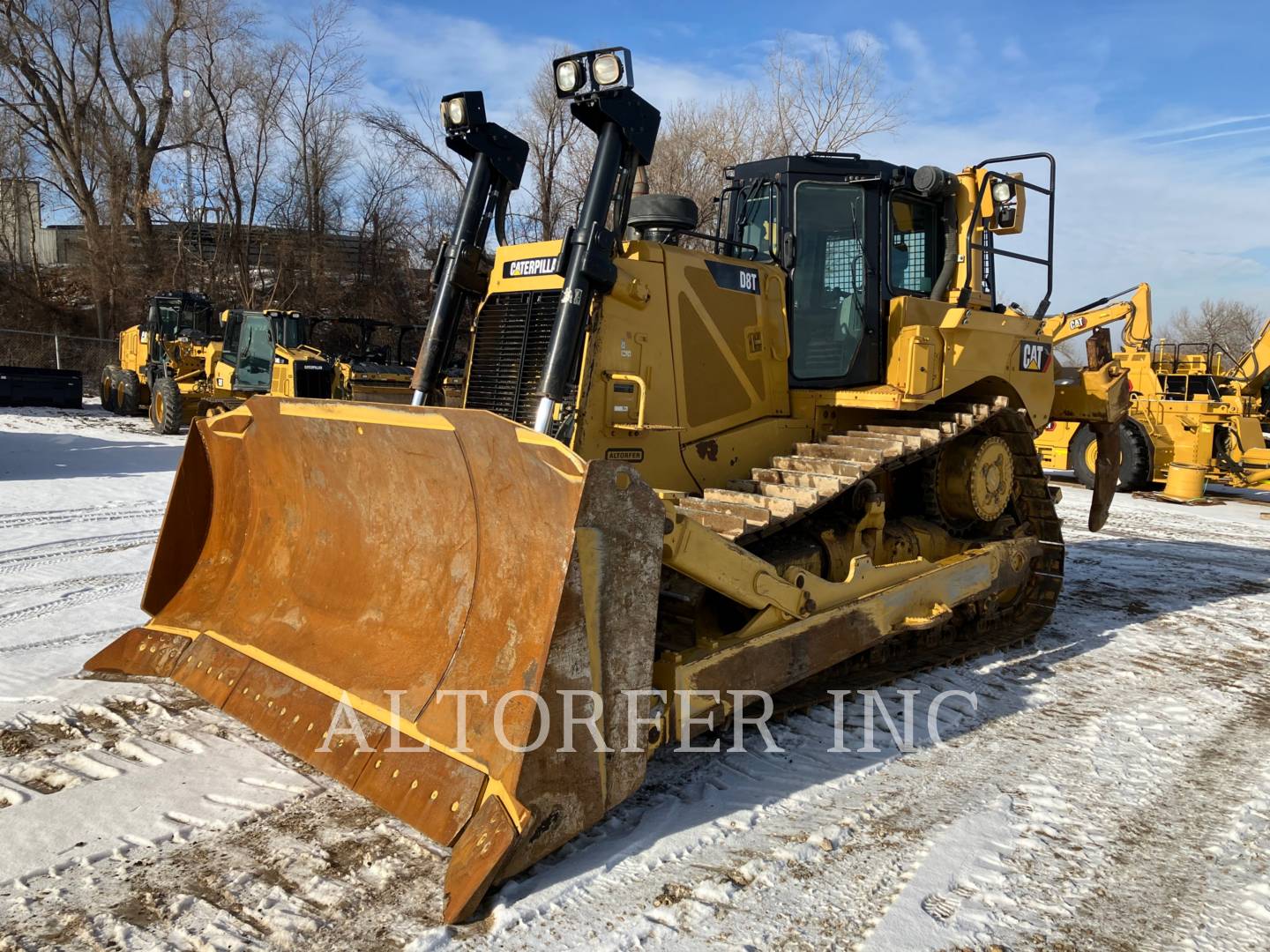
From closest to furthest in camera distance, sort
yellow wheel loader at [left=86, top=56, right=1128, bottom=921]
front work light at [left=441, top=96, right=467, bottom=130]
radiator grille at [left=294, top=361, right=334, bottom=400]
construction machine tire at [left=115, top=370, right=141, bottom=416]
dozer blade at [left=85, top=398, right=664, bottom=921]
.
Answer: dozer blade at [left=85, top=398, right=664, bottom=921], yellow wheel loader at [left=86, top=56, right=1128, bottom=921], front work light at [left=441, top=96, right=467, bottom=130], radiator grille at [left=294, top=361, right=334, bottom=400], construction machine tire at [left=115, top=370, right=141, bottom=416]

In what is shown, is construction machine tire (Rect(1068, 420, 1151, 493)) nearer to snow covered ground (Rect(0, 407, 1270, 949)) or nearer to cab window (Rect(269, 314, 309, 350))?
snow covered ground (Rect(0, 407, 1270, 949))

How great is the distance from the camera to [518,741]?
9.85ft

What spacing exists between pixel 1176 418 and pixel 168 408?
1800 cm

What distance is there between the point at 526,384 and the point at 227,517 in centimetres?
177

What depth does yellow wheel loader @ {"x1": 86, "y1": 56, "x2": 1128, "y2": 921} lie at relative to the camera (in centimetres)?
321

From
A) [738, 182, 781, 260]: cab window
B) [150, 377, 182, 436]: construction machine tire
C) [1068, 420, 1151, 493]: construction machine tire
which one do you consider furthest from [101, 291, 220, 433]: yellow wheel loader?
[1068, 420, 1151, 493]: construction machine tire

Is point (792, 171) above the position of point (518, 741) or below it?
above

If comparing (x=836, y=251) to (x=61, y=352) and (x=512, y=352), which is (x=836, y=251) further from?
(x=61, y=352)

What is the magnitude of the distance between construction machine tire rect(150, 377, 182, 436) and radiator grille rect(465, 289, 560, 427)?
46.1 ft

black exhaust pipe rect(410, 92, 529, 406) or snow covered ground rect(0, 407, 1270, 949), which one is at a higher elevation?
black exhaust pipe rect(410, 92, 529, 406)

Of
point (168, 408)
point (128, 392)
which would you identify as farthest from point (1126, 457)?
point (128, 392)

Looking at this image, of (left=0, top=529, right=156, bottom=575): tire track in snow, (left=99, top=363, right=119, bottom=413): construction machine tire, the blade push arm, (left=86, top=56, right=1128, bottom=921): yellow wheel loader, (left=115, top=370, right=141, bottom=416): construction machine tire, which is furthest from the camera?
(left=99, top=363, right=119, bottom=413): construction machine tire

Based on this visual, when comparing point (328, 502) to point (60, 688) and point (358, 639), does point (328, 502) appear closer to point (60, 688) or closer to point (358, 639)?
point (358, 639)

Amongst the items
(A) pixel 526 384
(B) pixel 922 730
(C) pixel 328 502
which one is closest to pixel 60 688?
(C) pixel 328 502
